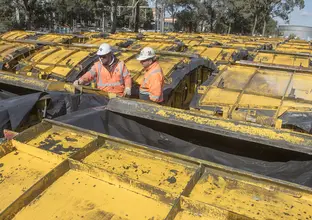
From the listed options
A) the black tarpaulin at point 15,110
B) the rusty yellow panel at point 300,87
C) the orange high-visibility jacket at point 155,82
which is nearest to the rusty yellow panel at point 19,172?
the black tarpaulin at point 15,110

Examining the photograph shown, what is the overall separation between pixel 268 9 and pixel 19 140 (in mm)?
37357

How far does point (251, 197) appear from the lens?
1.85 meters

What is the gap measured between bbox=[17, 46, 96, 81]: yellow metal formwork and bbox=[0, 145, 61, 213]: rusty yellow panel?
3.95m

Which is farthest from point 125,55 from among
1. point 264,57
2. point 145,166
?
point 145,166

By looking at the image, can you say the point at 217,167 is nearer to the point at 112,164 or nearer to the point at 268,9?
the point at 112,164

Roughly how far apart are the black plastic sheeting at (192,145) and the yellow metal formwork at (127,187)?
76 cm

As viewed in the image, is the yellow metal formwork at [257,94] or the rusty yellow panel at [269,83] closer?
the yellow metal formwork at [257,94]

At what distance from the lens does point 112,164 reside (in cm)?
218

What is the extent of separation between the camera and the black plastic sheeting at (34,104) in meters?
3.39

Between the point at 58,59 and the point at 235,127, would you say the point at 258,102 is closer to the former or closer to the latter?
the point at 235,127

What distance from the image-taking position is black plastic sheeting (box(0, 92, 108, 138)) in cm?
339

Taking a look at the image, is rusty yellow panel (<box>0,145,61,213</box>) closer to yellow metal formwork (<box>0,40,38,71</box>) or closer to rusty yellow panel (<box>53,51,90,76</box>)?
rusty yellow panel (<box>53,51,90,76</box>)

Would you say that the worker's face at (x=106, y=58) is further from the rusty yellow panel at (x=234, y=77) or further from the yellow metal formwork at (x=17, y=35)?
the yellow metal formwork at (x=17, y=35)

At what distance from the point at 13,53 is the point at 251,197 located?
22.7 ft
